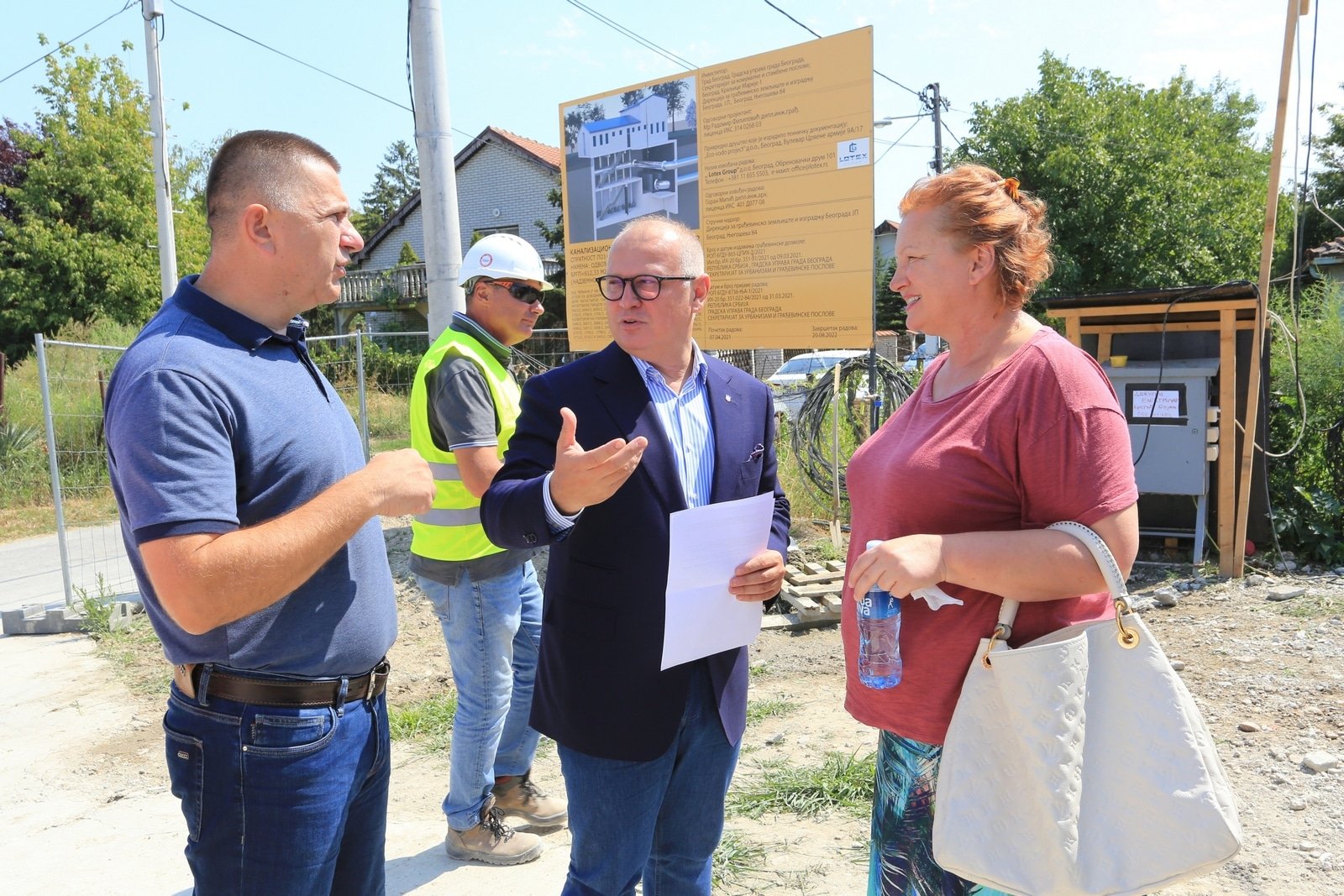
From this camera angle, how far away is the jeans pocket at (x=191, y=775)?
174cm

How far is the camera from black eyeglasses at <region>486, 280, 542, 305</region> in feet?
11.6

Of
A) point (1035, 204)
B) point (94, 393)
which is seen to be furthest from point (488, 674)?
point (94, 393)

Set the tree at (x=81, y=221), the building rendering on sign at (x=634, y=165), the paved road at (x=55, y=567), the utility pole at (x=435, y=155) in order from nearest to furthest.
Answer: the utility pole at (x=435, y=155) → the building rendering on sign at (x=634, y=165) → the paved road at (x=55, y=567) → the tree at (x=81, y=221)

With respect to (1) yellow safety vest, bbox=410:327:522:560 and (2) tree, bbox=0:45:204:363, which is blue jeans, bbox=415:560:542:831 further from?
(2) tree, bbox=0:45:204:363

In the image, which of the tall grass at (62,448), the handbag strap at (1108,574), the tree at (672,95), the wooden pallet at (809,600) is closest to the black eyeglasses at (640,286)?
the handbag strap at (1108,574)

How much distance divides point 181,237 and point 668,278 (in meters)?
24.7

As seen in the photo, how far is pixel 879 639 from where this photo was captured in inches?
75.7


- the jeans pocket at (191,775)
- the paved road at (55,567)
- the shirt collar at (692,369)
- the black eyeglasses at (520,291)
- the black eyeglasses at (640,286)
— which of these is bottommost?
the paved road at (55,567)

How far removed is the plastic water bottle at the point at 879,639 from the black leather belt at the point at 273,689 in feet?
3.80

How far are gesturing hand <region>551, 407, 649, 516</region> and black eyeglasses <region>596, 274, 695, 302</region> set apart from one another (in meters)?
0.47

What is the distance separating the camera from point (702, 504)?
225 centimetres

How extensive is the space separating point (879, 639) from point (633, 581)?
0.60 meters

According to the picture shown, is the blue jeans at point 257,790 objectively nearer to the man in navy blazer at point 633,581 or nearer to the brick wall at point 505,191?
the man in navy blazer at point 633,581

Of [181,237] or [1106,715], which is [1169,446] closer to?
[1106,715]
